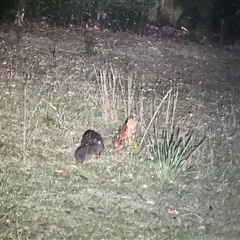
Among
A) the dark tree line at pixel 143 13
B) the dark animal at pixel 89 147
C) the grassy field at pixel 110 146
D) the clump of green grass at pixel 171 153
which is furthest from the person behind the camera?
the dark tree line at pixel 143 13

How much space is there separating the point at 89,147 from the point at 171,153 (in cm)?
50

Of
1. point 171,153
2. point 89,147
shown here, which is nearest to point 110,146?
point 89,147

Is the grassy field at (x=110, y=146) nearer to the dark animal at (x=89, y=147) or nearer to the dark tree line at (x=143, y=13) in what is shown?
the dark animal at (x=89, y=147)

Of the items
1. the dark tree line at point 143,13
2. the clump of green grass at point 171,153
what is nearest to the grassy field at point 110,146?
the clump of green grass at point 171,153

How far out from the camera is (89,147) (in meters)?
3.25

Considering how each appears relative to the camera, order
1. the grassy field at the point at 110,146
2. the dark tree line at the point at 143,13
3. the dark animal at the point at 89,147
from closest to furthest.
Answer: the grassy field at the point at 110,146
the dark animal at the point at 89,147
the dark tree line at the point at 143,13

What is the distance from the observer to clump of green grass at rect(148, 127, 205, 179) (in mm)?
3055

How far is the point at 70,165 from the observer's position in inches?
123

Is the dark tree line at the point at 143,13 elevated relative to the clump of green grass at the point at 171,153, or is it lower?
elevated

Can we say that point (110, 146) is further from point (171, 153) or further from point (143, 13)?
point (143, 13)

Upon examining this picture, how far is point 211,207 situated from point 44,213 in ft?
2.88

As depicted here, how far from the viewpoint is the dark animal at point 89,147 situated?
10.4ft

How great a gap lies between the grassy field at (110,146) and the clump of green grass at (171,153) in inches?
0.8

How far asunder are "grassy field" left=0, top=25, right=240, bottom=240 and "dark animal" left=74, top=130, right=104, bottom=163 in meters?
0.05
